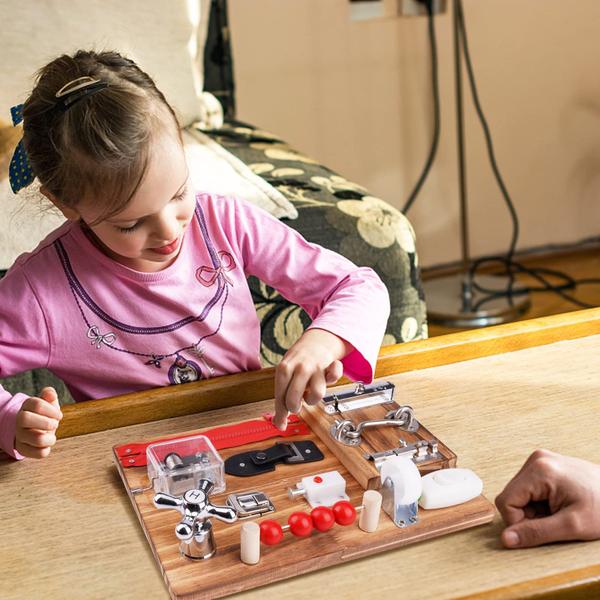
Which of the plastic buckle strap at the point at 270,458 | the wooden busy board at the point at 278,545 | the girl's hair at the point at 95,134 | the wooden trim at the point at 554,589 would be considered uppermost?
the girl's hair at the point at 95,134

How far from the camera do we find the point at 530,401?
2.98 ft

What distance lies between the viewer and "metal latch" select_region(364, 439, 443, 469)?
79 cm

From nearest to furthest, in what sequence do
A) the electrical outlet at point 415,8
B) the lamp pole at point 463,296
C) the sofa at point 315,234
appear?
the sofa at point 315,234
the lamp pole at point 463,296
the electrical outlet at point 415,8

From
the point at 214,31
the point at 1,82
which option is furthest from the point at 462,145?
the point at 1,82

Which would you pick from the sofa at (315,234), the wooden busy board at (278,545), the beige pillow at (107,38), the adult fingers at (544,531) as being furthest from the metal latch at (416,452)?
the beige pillow at (107,38)

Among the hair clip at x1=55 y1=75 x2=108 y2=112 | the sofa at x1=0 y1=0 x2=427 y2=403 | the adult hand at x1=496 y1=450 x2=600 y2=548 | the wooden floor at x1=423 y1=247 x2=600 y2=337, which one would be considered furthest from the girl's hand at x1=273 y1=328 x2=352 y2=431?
the wooden floor at x1=423 y1=247 x2=600 y2=337

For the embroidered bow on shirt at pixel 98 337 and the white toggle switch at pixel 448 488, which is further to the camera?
the embroidered bow on shirt at pixel 98 337

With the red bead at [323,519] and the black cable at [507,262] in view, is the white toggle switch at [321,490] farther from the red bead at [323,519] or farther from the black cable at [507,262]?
the black cable at [507,262]

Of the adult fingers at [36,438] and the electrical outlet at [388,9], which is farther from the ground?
the electrical outlet at [388,9]

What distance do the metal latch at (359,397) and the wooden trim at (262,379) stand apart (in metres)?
0.08

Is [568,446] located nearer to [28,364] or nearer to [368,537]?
[368,537]

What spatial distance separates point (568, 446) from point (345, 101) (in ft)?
6.08

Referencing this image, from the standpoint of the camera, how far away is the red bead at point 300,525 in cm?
70

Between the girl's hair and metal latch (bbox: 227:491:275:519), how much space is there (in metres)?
0.31
